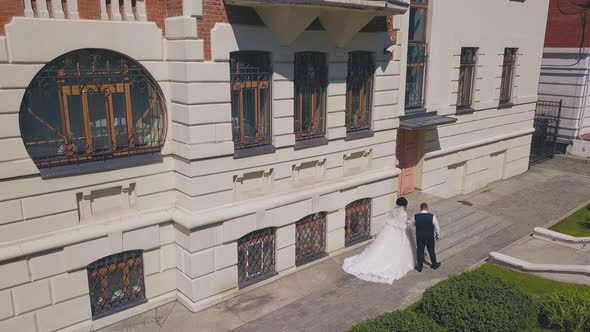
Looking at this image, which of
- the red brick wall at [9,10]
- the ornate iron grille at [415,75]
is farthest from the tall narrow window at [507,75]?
the red brick wall at [9,10]

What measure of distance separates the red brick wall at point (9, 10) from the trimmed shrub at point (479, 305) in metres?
8.58

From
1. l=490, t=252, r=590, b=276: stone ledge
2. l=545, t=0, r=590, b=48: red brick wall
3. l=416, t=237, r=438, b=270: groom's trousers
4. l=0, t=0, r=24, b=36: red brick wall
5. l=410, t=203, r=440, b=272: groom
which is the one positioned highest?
l=545, t=0, r=590, b=48: red brick wall

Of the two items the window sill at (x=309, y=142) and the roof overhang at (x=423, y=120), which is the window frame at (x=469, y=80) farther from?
the window sill at (x=309, y=142)

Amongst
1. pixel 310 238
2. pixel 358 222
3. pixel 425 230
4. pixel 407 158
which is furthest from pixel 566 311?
pixel 407 158

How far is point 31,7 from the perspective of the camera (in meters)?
7.86

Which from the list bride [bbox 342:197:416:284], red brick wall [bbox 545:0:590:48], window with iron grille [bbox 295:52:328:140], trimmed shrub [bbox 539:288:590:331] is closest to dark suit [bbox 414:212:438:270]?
bride [bbox 342:197:416:284]

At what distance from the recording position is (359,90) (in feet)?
41.4

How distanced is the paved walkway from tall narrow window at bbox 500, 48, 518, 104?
484 centimetres

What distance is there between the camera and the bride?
11.8m

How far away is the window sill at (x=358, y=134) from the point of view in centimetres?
1247

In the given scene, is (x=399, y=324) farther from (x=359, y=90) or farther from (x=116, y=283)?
(x=359, y=90)

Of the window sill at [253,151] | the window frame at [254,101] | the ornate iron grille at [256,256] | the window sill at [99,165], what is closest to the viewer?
the window sill at [99,165]

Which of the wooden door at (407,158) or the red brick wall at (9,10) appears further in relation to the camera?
the wooden door at (407,158)

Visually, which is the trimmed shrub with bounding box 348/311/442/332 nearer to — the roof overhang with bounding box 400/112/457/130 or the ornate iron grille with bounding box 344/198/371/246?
the ornate iron grille with bounding box 344/198/371/246
